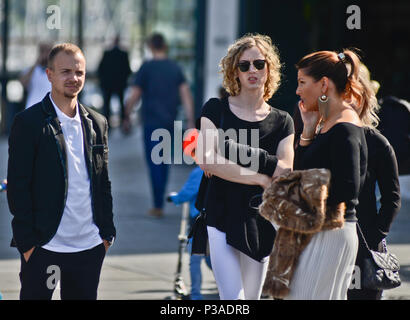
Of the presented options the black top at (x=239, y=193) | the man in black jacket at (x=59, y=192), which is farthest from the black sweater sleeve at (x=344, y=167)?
the man in black jacket at (x=59, y=192)

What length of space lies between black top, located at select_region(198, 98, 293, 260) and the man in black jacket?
22.1 inches

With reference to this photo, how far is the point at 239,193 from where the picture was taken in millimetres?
4625

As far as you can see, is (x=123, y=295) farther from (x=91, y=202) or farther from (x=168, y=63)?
(x=168, y=63)

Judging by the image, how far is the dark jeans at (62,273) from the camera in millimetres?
4430

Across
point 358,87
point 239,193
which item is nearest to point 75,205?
point 239,193

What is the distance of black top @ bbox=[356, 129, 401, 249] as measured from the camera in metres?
4.60

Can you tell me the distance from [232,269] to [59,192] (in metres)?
0.96

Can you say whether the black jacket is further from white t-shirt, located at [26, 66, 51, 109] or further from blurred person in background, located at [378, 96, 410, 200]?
white t-shirt, located at [26, 66, 51, 109]

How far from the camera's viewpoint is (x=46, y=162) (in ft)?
14.5

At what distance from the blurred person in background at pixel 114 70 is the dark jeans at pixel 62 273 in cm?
1410

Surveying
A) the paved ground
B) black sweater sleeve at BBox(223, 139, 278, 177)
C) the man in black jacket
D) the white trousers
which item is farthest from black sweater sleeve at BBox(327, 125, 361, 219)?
the paved ground

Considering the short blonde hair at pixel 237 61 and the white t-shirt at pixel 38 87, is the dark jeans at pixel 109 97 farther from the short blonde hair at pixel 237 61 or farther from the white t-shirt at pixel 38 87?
the short blonde hair at pixel 237 61
